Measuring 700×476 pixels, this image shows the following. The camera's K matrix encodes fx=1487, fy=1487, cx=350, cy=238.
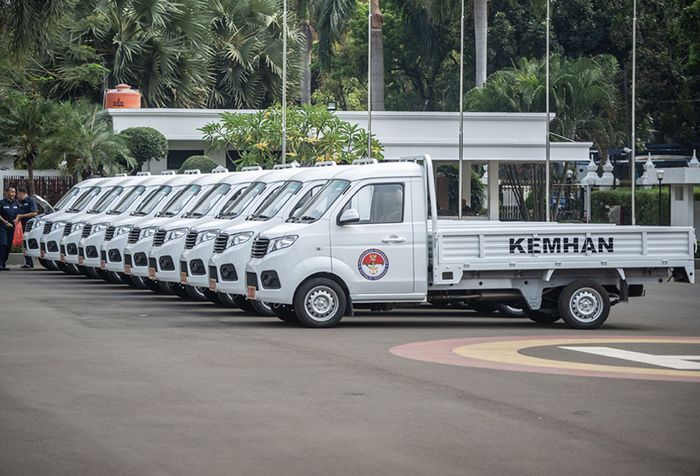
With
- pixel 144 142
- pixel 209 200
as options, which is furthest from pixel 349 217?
pixel 144 142

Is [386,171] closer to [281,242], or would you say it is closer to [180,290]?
[281,242]

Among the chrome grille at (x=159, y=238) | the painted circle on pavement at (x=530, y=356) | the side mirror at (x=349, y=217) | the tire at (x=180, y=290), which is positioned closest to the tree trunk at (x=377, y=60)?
the tire at (x=180, y=290)

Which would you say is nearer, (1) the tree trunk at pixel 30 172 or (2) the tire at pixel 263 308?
(2) the tire at pixel 263 308

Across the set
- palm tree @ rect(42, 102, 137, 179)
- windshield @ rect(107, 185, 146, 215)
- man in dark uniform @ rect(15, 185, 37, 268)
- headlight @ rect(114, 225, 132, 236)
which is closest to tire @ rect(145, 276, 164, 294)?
headlight @ rect(114, 225, 132, 236)

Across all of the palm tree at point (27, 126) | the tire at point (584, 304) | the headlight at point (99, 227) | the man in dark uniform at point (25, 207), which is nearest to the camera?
the tire at point (584, 304)

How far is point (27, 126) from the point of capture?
135 ft

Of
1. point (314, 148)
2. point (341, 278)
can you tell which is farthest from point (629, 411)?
point (314, 148)

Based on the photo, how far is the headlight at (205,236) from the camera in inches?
862

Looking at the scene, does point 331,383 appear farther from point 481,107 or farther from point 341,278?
point 481,107

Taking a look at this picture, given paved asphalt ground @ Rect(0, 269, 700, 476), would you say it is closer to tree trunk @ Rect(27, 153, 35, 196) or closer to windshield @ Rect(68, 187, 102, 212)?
windshield @ Rect(68, 187, 102, 212)

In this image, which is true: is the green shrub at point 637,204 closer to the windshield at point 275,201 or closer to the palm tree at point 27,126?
the palm tree at point 27,126

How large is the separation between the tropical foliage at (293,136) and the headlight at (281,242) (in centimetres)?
2682

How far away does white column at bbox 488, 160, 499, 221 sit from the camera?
5331 cm

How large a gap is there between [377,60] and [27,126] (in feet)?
81.1
